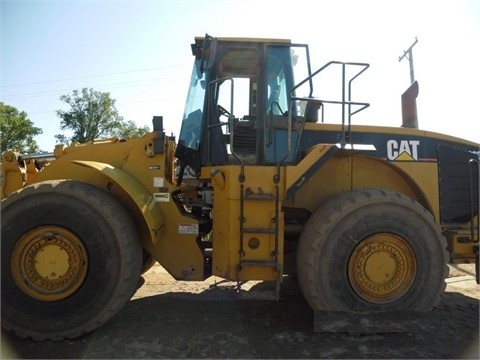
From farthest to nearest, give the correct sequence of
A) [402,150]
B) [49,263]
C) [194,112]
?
[194,112] < [402,150] < [49,263]

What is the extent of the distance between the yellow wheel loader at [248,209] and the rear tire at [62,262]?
12 millimetres

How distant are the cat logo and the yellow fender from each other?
264 centimetres

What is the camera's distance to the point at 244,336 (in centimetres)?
401

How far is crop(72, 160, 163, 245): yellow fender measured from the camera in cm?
396

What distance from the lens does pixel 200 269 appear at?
14.0 ft

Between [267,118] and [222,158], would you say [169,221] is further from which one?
[267,118]

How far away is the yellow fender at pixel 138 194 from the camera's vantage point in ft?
13.0

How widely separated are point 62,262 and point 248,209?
5.85 ft

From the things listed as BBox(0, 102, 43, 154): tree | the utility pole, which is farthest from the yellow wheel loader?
BBox(0, 102, 43, 154): tree

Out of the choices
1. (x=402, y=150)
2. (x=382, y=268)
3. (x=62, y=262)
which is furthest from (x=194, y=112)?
(x=382, y=268)

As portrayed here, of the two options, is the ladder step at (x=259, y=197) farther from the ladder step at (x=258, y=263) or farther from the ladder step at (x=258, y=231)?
the ladder step at (x=258, y=263)

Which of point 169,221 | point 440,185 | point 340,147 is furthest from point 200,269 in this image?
point 440,185

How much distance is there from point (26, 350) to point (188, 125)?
9.09 feet

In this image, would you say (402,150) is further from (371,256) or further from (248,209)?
(248,209)
